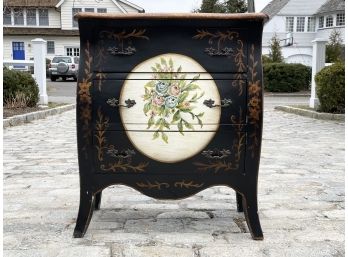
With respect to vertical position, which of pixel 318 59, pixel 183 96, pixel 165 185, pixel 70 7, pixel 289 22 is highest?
pixel 70 7

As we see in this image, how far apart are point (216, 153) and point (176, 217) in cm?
74

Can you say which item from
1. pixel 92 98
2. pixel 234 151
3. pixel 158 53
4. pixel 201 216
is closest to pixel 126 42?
pixel 158 53

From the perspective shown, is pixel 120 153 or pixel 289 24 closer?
pixel 120 153

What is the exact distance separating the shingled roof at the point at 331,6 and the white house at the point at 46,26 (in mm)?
15430

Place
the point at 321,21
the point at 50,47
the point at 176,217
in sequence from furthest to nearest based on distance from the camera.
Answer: the point at 321,21 → the point at 50,47 → the point at 176,217

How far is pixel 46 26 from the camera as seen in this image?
36969mm

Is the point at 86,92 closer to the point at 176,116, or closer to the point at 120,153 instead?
the point at 120,153

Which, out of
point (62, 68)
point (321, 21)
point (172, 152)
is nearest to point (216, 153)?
point (172, 152)

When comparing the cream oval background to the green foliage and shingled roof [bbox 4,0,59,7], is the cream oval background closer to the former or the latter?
shingled roof [bbox 4,0,59,7]

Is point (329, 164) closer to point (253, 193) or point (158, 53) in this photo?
point (253, 193)

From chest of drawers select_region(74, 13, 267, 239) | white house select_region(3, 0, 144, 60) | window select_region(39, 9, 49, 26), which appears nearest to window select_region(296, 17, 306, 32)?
white house select_region(3, 0, 144, 60)

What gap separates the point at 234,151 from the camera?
2604mm

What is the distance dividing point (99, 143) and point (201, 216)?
99 centimetres

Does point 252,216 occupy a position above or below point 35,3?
below
